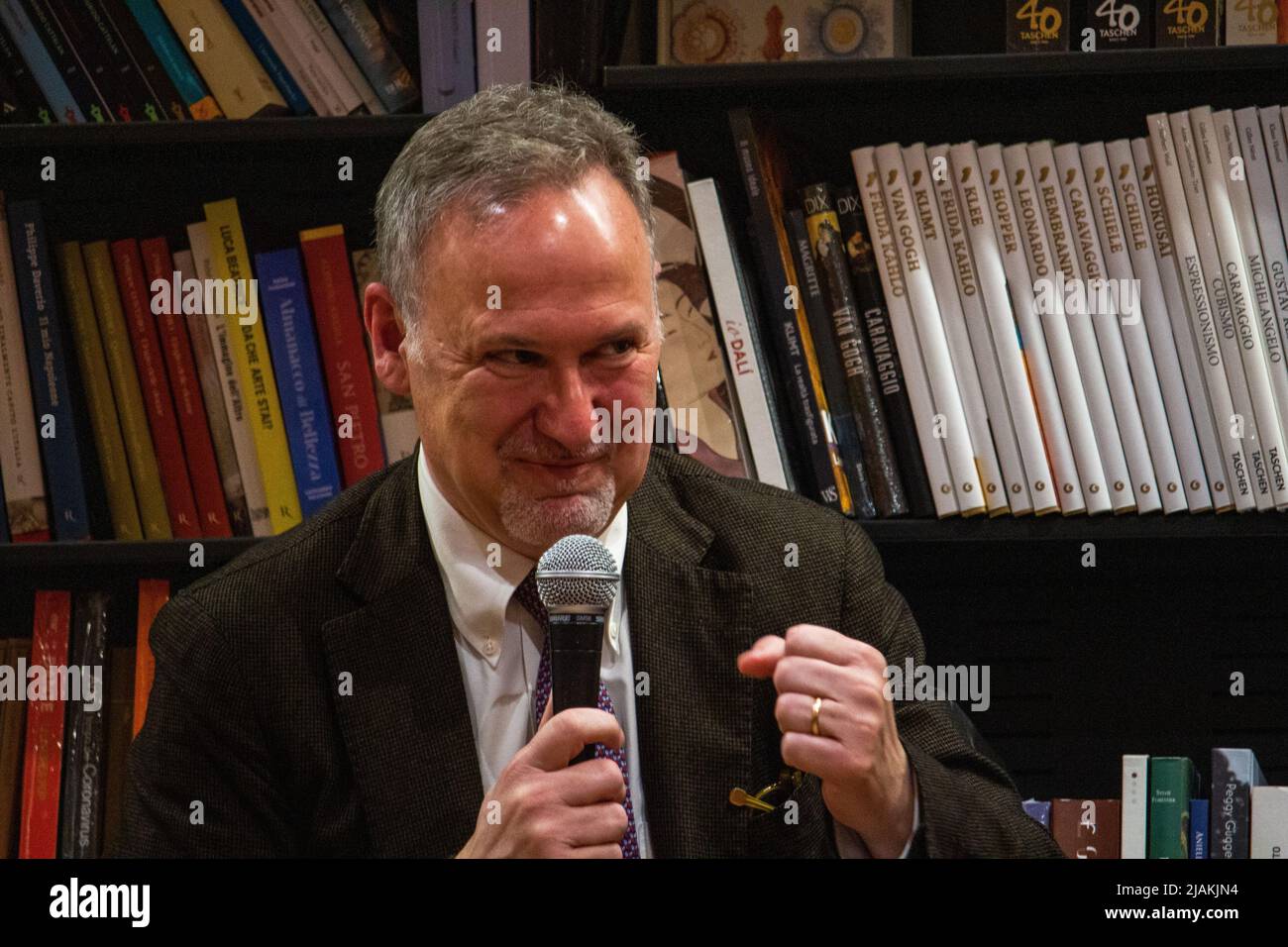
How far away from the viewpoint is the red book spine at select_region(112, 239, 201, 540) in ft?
5.90

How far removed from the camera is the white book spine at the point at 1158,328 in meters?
1.70

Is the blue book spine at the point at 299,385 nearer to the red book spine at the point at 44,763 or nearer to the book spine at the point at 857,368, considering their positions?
the red book spine at the point at 44,763

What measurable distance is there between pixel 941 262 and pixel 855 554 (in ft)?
1.28

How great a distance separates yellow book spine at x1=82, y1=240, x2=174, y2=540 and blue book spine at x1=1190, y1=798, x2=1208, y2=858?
1261mm

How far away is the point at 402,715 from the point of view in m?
1.38

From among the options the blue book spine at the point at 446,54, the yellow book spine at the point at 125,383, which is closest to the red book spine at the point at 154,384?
the yellow book spine at the point at 125,383

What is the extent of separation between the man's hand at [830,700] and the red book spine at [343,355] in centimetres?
78

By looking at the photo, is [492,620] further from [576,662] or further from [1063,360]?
[1063,360]

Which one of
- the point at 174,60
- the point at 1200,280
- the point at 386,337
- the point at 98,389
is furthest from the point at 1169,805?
the point at 174,60

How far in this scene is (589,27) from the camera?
177 cm

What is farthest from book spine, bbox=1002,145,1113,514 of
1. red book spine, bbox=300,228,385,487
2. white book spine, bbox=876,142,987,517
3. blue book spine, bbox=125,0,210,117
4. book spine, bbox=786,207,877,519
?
blue book spine, bbox=125,0,210,117
